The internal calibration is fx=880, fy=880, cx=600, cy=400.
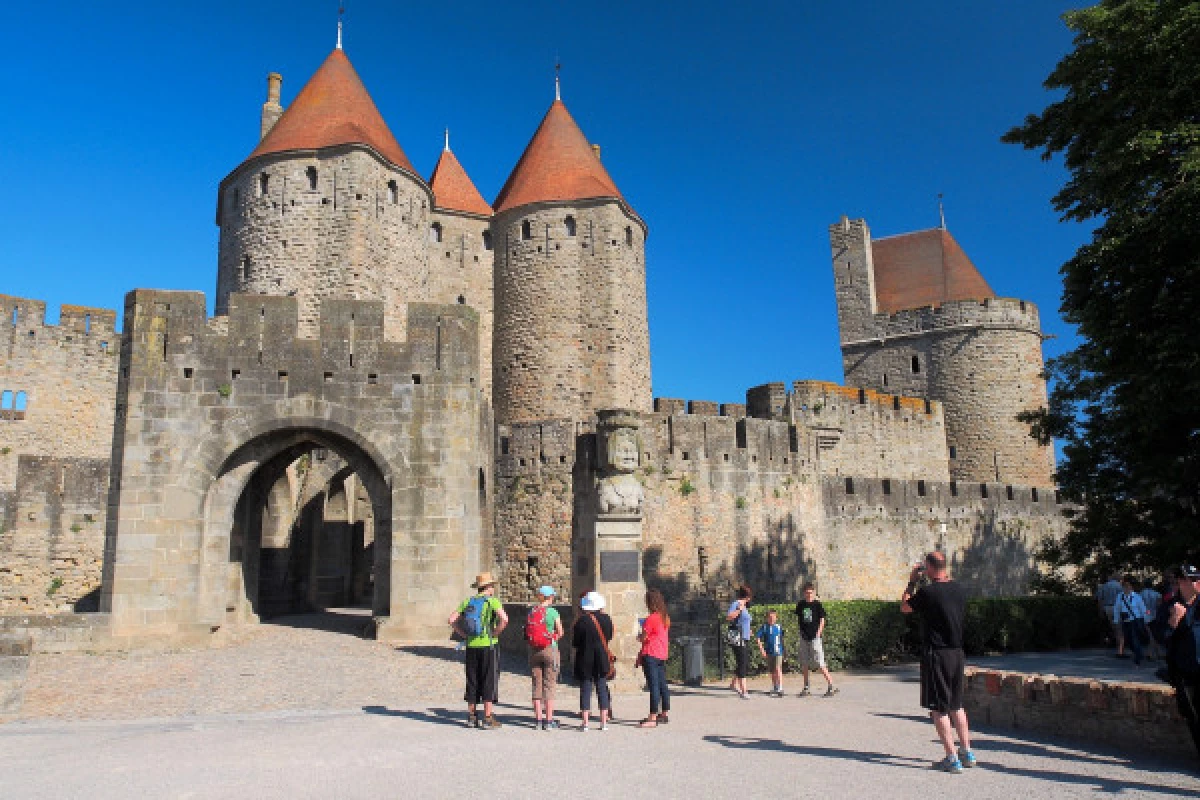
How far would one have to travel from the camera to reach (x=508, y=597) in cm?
1942

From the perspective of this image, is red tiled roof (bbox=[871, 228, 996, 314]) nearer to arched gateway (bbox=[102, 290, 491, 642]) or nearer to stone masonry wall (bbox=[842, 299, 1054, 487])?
stone masonry wall (bbox=[842, 299, 1054, 487])

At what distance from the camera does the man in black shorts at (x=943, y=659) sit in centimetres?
628

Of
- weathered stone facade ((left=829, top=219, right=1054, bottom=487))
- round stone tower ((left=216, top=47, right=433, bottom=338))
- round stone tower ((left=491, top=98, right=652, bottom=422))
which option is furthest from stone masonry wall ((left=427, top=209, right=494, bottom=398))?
weathered stone facade ((left=829, top=219, right=1054, bottom=487))

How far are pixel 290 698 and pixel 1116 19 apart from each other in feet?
46.0

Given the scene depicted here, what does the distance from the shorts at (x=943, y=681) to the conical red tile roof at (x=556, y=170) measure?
25.1 meters

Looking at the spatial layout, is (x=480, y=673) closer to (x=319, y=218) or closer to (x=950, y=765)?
(x=950, y=765)

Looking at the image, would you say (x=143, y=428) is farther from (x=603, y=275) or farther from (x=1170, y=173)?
(x=603, y=275)

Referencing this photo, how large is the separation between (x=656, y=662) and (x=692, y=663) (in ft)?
10.6

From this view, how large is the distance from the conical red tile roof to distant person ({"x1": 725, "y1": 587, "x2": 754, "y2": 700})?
68.7 feet

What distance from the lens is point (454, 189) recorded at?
33094 mm

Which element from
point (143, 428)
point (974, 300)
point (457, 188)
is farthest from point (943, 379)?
point (143, 428)

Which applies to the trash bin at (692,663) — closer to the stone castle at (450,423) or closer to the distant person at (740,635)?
the distant person at (740,635)

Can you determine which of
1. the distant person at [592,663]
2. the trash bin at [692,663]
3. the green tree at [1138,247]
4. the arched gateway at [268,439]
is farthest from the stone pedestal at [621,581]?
the green tree at [1138,247]

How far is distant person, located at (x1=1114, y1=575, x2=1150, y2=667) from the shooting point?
13.0 m
